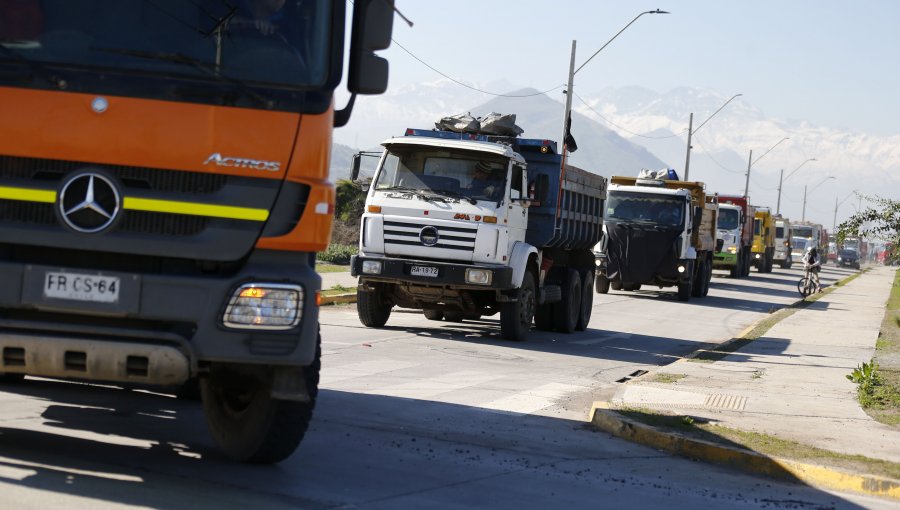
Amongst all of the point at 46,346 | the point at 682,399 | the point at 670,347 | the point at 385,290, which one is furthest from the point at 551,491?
the point at 670,347

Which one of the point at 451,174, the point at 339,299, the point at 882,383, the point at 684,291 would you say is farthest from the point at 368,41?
the point at 684,291

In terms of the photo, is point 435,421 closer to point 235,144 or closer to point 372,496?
point 372,496

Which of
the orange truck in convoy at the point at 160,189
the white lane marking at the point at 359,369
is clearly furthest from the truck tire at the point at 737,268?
the orange truck in convoy at the point at 160,189

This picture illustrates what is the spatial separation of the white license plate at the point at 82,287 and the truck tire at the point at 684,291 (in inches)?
1076

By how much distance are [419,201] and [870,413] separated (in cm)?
716

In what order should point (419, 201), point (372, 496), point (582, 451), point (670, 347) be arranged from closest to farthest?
point (372, 496)
point (582, 451)
point (419, 201)
point (670, 347)

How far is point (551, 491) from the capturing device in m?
7.74

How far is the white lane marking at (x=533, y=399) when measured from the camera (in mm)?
11602

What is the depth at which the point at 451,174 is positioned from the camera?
1758cm

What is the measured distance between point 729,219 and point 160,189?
4568 cm

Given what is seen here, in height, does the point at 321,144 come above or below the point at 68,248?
above

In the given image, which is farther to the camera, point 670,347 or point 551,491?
point 670,347

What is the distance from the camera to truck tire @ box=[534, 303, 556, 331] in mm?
20875

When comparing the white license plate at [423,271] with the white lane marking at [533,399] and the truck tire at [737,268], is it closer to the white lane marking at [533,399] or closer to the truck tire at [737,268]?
the white lane marking at [533,399]
